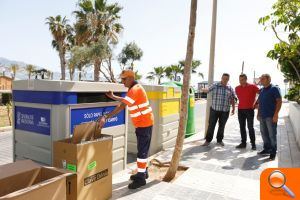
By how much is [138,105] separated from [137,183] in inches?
44.8

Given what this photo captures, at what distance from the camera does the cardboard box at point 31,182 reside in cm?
249

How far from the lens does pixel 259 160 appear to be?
6.29 metres

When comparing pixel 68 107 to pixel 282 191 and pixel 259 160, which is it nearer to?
pixel 282 191

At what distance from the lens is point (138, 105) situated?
14.6ft

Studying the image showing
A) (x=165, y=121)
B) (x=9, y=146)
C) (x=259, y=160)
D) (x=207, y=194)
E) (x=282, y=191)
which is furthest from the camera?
(x=9, y=146)

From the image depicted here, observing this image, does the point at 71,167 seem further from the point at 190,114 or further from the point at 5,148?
the point at 190,114

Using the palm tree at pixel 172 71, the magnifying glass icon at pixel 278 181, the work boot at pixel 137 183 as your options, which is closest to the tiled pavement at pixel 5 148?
the work boot at pixel 137 183

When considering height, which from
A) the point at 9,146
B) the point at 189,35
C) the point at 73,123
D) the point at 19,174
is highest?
the point at 189,35

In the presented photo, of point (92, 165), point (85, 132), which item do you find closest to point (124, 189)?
point (92, 165)

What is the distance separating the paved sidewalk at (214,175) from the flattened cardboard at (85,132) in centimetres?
95

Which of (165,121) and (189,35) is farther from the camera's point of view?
(165,121)

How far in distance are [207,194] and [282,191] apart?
3122 mm

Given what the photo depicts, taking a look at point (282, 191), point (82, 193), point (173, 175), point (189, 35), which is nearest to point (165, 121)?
point (173, 175)

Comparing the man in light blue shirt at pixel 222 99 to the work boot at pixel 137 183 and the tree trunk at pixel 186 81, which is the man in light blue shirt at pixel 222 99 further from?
the work boot at pixel 137 183
